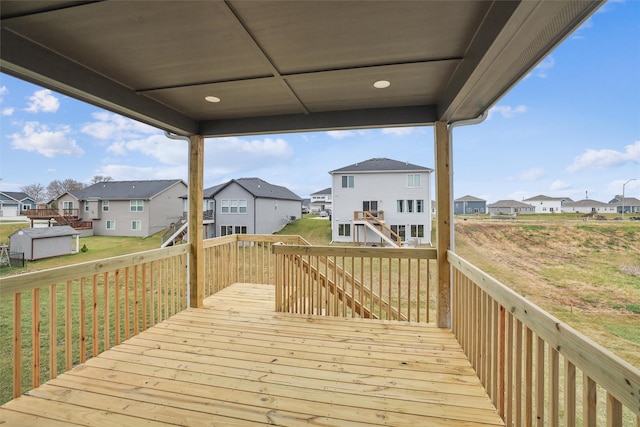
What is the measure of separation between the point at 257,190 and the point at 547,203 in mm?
10742

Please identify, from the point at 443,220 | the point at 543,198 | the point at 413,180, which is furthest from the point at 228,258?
the point at 413,180

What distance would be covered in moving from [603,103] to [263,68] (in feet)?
7.33

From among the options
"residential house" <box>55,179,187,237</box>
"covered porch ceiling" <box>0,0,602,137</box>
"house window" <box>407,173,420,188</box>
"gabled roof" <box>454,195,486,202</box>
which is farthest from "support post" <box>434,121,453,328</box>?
"house window" <box>407,173,420,188</box>

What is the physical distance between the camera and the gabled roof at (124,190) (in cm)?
392

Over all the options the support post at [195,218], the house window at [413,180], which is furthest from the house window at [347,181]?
the support post at [195,218]

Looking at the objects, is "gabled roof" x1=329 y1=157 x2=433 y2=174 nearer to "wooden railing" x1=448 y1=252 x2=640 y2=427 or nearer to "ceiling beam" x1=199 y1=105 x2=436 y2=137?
"ceiling beam" x1=199 y1=105 x2=436 y2=137

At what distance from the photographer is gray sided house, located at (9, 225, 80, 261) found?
252 centimetres

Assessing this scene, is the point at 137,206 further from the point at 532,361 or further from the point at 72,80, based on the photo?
the point at 532,361

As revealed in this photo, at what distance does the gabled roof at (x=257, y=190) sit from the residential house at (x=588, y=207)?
9.63m

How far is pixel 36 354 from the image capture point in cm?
217

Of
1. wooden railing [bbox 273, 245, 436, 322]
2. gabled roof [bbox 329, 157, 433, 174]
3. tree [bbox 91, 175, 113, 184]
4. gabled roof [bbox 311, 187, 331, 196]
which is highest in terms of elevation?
gabled roof [bbox 329, 157, 433, 174]

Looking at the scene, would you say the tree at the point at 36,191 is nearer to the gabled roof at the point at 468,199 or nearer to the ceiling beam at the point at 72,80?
the ceiling beam at the point at 72,80

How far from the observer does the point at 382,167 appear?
8344 mm

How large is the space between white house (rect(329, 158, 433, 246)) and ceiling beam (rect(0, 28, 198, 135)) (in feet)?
14.1
